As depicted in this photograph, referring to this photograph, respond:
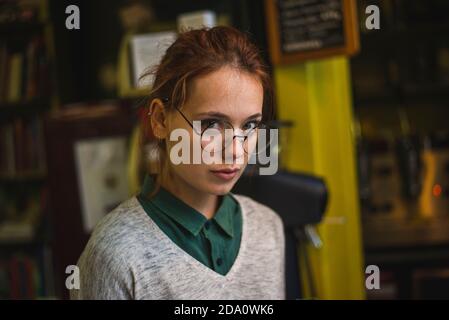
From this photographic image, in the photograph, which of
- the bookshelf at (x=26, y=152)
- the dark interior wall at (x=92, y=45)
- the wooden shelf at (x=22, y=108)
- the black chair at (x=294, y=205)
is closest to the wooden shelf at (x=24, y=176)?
the bookshelf at (x=26, y=152)

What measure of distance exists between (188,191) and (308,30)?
36.9 inches

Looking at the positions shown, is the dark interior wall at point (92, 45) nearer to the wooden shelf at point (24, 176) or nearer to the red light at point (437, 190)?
the wooden shelf at point (24, 176)

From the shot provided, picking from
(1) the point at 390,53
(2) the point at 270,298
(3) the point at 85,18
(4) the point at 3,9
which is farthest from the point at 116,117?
(1) the point at 390,53

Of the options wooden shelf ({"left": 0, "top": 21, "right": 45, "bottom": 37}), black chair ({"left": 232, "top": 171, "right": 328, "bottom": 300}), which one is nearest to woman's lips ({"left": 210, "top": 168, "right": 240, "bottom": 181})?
black chair ({"left": 232, "top": 171, "right": 328, "bottom": 300})

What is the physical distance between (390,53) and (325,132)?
1285mm

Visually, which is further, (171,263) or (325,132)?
(325,132)

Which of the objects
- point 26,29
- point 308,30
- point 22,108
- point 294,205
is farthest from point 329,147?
point 22,108

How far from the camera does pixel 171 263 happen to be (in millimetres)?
750

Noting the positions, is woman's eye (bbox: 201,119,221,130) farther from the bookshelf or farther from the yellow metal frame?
the bookshelf

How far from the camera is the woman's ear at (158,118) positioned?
76 cm

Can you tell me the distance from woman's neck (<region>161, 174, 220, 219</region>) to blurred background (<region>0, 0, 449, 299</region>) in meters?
0.34
